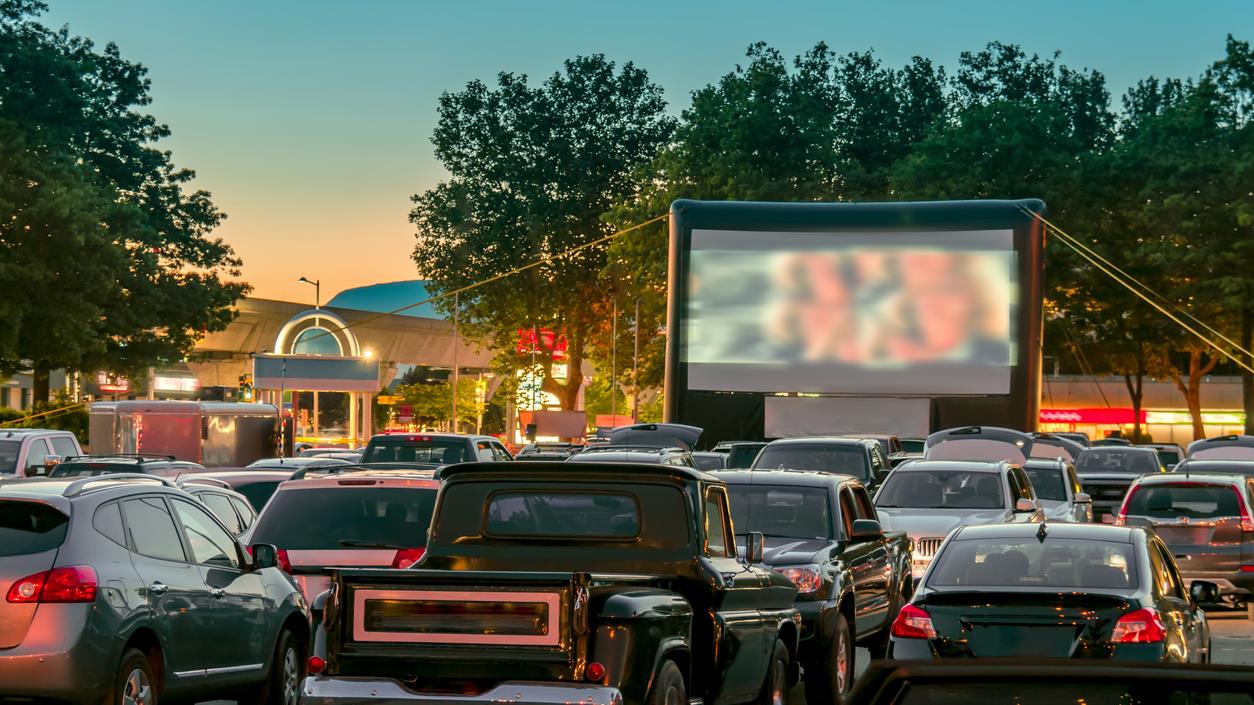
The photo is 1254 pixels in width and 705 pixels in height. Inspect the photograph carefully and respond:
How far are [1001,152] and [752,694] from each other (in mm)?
65814

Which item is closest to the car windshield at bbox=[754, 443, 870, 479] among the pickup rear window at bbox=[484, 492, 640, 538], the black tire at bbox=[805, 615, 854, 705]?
the black tire at bbox=[805, 615, 854, 705]

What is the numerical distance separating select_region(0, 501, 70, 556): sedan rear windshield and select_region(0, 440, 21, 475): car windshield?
21.4 meters

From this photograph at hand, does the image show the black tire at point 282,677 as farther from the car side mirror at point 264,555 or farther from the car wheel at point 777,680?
the car wheel at point 777,680

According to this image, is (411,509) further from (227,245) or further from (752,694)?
(227,245)

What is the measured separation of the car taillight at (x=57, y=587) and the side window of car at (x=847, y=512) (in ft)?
22.4

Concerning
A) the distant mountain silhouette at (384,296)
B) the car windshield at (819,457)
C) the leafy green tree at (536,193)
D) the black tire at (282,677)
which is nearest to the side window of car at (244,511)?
the black tire at (282,677)

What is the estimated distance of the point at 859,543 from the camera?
16.2 m

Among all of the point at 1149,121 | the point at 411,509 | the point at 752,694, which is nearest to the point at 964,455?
the point at 411,509

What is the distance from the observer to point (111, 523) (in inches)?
435

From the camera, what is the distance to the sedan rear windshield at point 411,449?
27859 millimetres

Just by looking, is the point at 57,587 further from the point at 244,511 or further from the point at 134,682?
the point at 244,511

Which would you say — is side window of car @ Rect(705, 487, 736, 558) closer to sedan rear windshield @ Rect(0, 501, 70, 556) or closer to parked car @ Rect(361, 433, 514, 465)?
sedan rear windshield @ Rect(0, 501, 70, 556)

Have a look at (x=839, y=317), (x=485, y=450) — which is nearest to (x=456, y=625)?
(x=485, y=450)

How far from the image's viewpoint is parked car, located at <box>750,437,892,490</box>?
2742 centimetres
